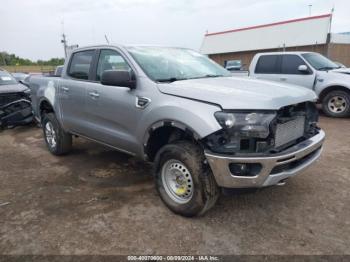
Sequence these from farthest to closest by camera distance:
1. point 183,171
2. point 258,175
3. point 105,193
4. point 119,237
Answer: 1. point 105,193
2. point 183,171
3. point 119,237
4. point 258,175

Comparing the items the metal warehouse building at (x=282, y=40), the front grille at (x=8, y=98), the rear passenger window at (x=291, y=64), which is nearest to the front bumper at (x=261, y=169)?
the rear passenger window at (x=291, y=64)

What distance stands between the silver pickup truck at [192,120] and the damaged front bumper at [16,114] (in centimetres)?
443

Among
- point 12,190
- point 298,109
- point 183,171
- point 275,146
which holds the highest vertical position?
point 298,109

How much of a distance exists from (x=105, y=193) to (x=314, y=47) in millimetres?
20895

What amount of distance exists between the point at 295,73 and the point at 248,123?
684 centimetres

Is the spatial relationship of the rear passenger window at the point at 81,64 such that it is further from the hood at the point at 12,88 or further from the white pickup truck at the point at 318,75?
the white pickup truck at the point at 318,75

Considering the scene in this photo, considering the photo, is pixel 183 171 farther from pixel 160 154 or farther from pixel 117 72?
pixel 117 72

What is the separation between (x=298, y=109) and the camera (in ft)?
10.6

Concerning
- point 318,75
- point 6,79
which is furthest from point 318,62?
point 6,79

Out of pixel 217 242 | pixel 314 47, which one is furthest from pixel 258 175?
pixel 314 47

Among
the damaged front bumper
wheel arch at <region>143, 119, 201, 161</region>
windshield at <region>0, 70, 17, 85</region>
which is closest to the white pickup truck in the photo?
wheel arch at <region>143, 119, 201, 161</region>

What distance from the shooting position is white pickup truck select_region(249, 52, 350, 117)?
8.16 metres

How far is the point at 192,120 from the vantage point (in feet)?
9.39

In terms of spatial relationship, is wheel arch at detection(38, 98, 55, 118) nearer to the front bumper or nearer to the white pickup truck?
the front bumper
